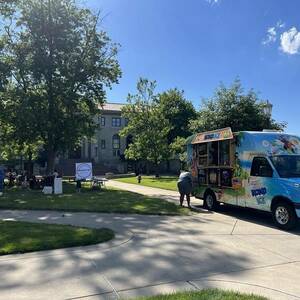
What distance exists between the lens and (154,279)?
640 centimetres

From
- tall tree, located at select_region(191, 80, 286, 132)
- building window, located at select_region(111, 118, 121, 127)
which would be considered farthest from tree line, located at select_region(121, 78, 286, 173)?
building window, located at select_region(111, 118, 121, 127)

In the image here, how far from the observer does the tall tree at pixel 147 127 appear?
46688 millimetres

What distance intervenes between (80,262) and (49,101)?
23366 millimetres

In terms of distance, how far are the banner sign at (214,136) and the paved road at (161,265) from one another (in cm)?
403

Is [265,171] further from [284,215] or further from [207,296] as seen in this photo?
[207,296]

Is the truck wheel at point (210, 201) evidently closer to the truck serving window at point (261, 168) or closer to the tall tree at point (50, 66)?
the truck serving window at point (261, 168)

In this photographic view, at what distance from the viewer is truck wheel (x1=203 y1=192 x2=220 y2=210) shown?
1579 centimetres

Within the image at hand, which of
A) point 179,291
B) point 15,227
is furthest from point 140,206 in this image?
point 179,291

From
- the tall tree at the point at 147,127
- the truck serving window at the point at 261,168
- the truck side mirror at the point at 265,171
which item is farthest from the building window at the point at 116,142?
the truck side mirror at the point at 265,171

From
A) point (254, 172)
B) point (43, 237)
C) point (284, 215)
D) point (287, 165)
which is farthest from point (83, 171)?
point (43, 237)

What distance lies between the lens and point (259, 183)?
42.5ft

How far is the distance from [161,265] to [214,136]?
29.5 feet

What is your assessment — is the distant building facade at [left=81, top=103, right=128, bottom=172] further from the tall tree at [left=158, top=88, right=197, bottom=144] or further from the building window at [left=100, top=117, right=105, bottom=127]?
the tall tree at [left=158, top=88, right=197, bottom=144]

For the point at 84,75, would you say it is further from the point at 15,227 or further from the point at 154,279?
the point at 154,279
